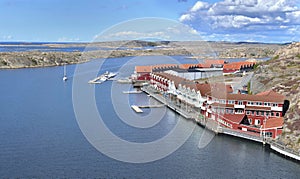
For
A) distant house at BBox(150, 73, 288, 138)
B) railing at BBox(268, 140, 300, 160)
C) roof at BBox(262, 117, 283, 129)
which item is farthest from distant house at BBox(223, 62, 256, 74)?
railing at BBox(268, 140, 300, 160)

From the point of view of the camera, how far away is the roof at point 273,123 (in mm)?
24719

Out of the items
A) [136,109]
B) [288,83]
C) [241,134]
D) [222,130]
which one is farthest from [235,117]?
[136,109]

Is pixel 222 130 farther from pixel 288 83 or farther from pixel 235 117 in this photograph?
pixel 288 83

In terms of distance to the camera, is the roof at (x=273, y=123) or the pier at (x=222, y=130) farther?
the roof at (x=273, y=123)

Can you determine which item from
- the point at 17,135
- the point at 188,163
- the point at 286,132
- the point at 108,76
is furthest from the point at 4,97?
the point at 286,132

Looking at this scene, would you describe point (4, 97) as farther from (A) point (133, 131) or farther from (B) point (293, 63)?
(B) point (293, 63)

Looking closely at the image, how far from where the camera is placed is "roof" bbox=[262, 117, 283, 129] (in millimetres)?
24719

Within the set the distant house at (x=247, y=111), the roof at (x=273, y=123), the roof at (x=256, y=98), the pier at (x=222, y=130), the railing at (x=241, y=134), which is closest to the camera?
the pier at (x=222, y=130)

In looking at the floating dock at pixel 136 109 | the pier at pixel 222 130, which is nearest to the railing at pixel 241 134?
the pier at pixel 222 130

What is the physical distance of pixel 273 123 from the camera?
25031mm

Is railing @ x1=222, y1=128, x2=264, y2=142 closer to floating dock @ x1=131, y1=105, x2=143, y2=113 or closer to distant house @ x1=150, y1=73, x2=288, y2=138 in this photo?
distant house @ x1=150, y1=73, x2=288, y2=138

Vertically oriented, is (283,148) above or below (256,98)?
below

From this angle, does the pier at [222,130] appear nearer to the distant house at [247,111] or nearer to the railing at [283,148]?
the railing at [283,148]

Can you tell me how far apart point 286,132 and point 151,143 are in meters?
9.70
